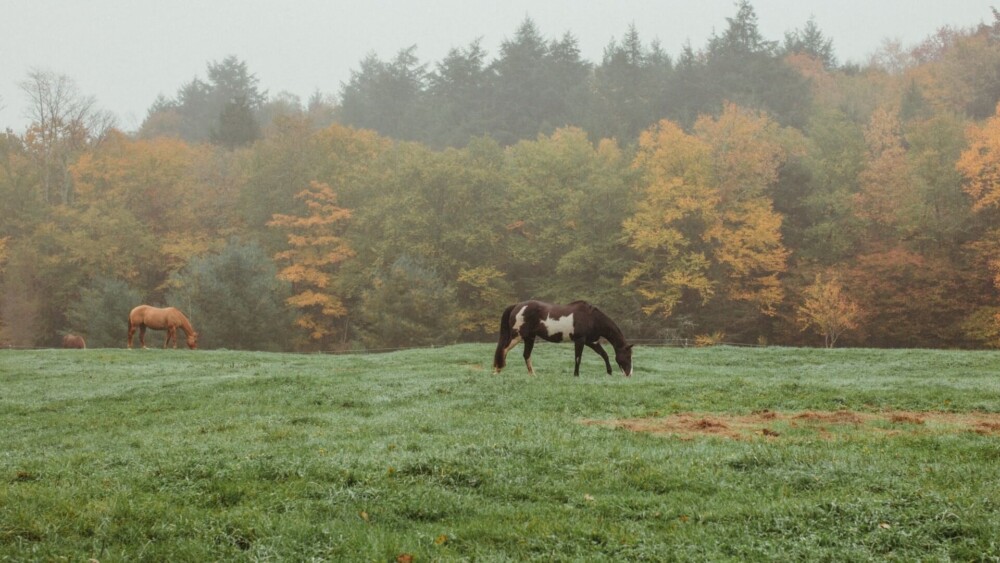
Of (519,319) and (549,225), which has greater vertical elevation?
(549,225)

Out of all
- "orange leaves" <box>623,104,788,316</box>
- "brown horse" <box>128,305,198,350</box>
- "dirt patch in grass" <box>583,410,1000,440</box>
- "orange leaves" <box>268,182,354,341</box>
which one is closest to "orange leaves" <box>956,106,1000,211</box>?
"orange leaves" <box>623,104,788,316</box>

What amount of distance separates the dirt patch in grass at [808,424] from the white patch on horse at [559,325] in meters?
6.80

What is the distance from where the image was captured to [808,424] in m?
13.1

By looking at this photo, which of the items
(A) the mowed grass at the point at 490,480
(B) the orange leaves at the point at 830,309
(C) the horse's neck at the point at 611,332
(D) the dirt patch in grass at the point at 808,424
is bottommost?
(A) the mowed grass at the point at 490,480

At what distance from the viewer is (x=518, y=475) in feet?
29.0

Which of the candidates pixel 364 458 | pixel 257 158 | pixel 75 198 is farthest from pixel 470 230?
pixel 364 458

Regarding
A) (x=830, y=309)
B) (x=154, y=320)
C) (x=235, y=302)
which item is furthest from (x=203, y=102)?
(x=830, y=309)

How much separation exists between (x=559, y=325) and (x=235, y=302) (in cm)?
3313

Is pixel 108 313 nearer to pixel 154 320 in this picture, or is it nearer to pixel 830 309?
pixel 154 320

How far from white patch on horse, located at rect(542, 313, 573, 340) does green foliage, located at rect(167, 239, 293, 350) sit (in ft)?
107

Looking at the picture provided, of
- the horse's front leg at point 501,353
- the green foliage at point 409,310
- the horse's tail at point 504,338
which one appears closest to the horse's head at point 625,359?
the horse's front leg at point 501,353

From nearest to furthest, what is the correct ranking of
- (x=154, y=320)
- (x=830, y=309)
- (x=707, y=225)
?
1. (x=154, y=320)
2. (x=830, y=309)
3. (x=707, y=225)

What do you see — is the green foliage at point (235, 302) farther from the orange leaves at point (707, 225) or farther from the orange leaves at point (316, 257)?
the orange leaves at point (707, 225)

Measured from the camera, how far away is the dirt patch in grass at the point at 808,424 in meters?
11.9
